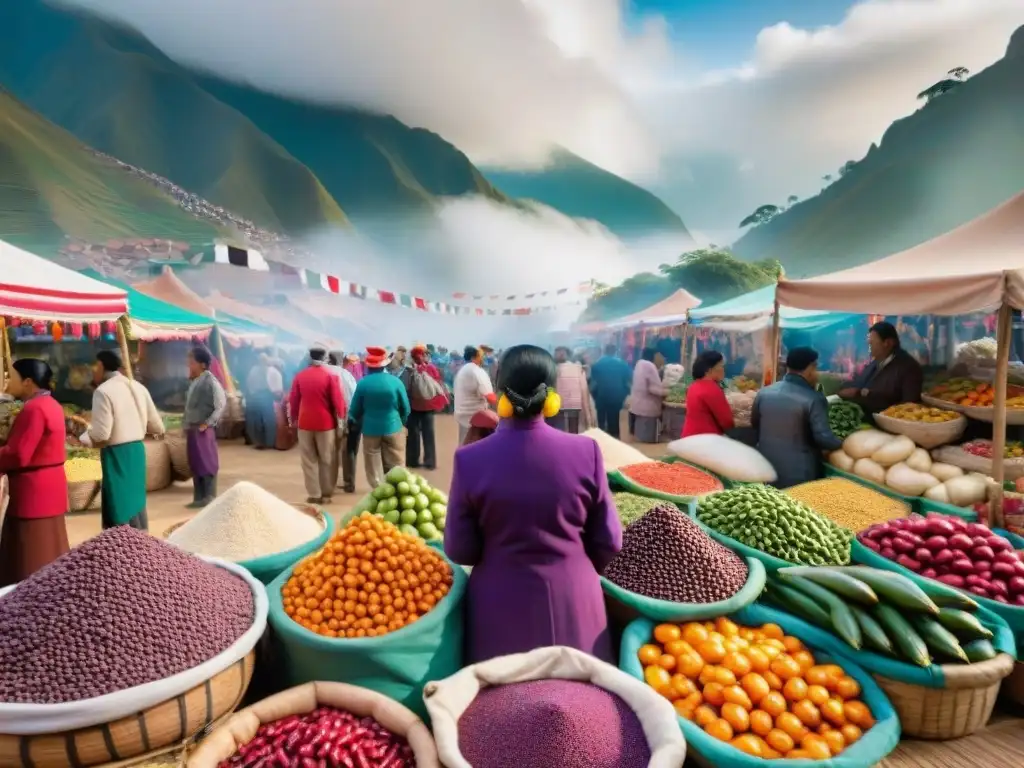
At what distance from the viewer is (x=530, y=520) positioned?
5.80 ft

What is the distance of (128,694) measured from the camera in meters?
1.36

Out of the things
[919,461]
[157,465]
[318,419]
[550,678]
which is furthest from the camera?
[157,465]

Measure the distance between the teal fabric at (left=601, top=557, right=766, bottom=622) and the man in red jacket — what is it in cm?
381

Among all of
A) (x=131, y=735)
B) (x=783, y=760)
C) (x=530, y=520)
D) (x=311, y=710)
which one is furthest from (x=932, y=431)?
(x=131, y=735)

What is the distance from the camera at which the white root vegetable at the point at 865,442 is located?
12.0 ft

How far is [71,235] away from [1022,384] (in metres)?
19.0

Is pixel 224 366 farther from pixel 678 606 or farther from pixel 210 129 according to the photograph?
pixel 210 129

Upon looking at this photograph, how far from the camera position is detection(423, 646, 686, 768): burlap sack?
144cm

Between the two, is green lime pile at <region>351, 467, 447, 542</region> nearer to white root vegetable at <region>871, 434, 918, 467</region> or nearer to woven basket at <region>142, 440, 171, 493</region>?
white root vegetable at <region>871, 434, 918, 467</region>

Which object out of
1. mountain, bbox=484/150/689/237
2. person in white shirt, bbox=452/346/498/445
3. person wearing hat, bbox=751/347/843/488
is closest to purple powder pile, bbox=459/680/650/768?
person wearing hat, bbox=751/347/843/488

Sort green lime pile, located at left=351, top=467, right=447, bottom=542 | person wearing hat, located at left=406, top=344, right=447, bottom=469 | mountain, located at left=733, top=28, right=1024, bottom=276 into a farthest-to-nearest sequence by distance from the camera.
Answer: mountain, located at left=733, top=28, right=1024, bottom=276
person wearing hat, located at left=406, top=344, right=447, bottom=469
green lime pile, located at left=351, top=467, right=447, bottom=542

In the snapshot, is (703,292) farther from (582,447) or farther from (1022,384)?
(582,447)

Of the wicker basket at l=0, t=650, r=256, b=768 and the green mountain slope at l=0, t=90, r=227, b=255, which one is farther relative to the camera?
the green mountain slope at l=0, t=90, r=227, b=255

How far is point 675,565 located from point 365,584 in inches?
44.2
